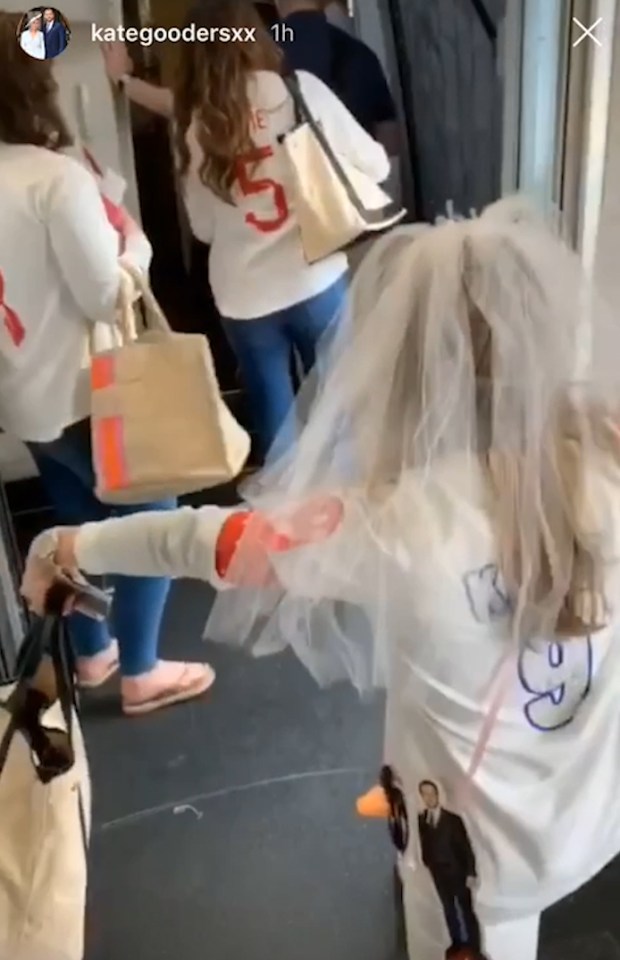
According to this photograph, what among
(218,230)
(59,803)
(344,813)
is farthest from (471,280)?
(344,813)

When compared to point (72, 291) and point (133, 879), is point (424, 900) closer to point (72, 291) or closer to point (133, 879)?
point (133, 879)

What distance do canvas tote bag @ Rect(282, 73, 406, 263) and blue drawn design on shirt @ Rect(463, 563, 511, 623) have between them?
44cm

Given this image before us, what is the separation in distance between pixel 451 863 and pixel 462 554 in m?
0.24

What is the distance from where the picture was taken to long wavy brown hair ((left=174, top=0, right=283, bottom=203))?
1058 millimetres

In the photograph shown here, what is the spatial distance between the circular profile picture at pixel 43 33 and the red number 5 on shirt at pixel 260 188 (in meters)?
0.19

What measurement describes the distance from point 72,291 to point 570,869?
64 cm

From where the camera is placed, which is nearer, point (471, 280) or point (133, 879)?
point (471, 280)

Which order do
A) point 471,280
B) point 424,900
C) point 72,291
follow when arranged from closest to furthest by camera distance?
point 471,280 → point 424,900 → point 72,291

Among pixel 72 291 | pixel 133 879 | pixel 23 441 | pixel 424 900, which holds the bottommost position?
pixel 133 879

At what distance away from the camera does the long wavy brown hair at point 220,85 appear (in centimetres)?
106

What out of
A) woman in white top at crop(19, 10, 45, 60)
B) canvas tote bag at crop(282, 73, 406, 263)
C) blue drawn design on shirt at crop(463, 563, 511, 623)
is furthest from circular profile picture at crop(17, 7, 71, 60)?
blue drawn design on shirt at crop(463, 563, 511, 623)

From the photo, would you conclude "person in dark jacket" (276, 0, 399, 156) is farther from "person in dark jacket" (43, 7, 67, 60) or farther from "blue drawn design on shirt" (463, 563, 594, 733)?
"blue drawn design on shirt" (463, 563, 594, 733)

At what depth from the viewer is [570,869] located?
952 mm

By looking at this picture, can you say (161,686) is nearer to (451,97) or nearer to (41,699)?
(41,699)
